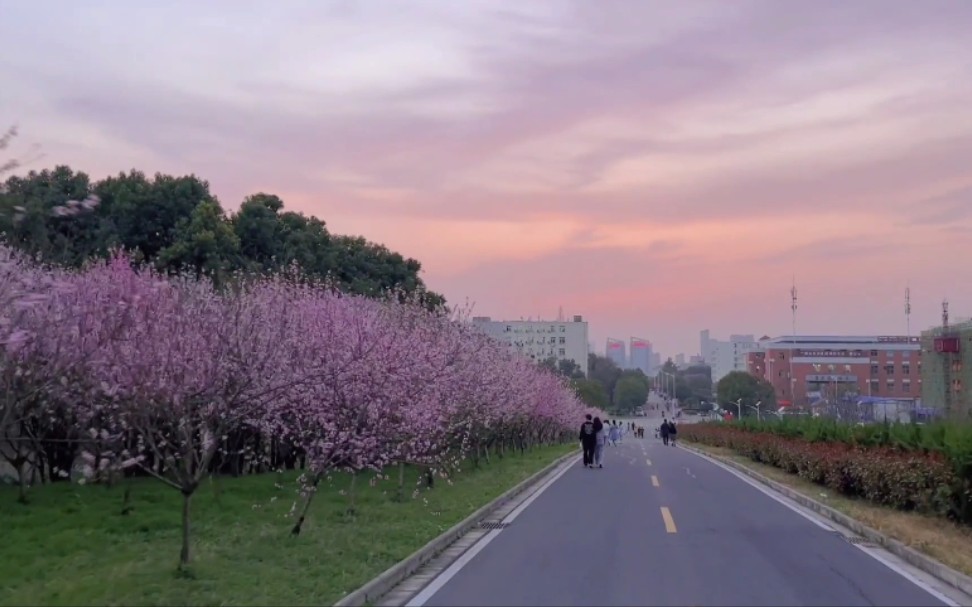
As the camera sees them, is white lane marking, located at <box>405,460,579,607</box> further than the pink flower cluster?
No

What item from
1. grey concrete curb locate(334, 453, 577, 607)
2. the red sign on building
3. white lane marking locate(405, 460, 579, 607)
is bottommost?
white lane marking locate(405, 460, 579, 607)

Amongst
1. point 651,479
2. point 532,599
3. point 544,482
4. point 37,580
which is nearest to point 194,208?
point 544,482

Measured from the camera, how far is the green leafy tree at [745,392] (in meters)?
92.7

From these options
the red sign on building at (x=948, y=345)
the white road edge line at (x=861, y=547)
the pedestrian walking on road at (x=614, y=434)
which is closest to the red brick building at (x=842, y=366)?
the pedestrian walking on road at (x=614, y=434)

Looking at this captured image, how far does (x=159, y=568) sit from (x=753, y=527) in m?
9.96

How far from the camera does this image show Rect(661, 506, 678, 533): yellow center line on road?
1645cm

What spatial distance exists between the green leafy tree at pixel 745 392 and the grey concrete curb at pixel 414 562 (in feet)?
245

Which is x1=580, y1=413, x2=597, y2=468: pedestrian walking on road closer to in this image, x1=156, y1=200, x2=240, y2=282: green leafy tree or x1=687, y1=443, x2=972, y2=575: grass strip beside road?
x1=687, y1=443, x2=972, y2=575: grass strip beside road

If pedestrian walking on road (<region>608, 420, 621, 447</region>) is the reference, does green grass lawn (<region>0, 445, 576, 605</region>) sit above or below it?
below

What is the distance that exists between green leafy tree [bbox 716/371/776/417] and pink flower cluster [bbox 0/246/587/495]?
245 feet

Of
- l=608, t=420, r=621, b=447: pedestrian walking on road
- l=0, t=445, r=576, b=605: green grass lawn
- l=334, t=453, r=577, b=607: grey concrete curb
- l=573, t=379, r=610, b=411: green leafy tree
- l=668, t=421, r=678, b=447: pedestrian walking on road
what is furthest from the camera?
l=573, t=379, r=610, b=411: green leafy tree

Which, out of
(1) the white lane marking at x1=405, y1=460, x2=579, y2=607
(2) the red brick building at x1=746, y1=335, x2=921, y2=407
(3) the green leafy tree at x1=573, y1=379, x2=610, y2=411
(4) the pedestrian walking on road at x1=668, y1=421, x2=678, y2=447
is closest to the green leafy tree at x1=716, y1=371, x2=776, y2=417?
(2) the red brick building at x1=746, y1=335, x2=921, y2=407

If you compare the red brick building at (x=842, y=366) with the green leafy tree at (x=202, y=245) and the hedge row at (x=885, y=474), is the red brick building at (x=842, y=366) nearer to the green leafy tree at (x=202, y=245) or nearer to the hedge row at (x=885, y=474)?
the hedge row at (x=885, y=474)

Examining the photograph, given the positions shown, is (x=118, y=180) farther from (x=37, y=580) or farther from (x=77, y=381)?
(x=37, y=580)
